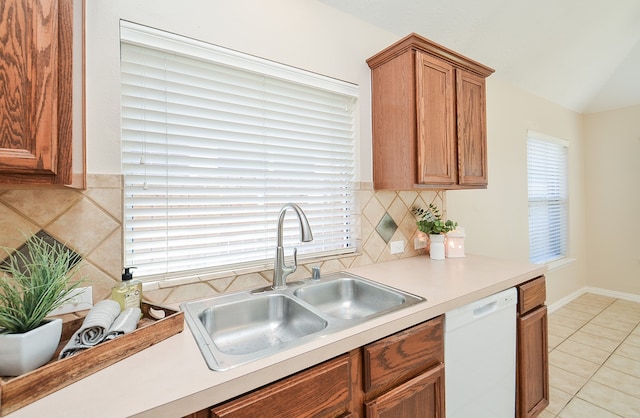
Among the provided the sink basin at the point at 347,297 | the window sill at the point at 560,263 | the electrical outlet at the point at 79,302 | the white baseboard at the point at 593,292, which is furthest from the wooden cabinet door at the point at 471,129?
the white baseboard at the point at 593,292

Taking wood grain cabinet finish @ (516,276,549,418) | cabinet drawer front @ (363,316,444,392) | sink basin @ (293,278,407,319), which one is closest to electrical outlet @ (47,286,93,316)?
sink basin @ (293,278,407,319)

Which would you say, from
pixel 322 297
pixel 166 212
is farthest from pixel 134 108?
pixel 322 297

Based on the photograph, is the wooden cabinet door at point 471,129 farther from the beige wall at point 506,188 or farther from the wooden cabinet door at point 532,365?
the wooden cabinet door at point 532,365

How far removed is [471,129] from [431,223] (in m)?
0.70

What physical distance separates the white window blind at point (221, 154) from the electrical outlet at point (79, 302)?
0.61ft

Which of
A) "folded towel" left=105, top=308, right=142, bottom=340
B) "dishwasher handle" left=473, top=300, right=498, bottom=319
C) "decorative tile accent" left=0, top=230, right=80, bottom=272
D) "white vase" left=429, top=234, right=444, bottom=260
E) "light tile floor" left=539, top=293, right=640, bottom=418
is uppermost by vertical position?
"decorative tile accent" left=0, top=230, right=80, bottom=272

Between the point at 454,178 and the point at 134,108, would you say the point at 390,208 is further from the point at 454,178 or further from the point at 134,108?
the point at 134,108

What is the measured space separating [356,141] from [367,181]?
0.89 ft

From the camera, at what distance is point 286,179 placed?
1579 mm

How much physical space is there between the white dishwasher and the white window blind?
0.78 m

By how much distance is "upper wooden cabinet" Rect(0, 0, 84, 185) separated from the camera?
0.64 metres

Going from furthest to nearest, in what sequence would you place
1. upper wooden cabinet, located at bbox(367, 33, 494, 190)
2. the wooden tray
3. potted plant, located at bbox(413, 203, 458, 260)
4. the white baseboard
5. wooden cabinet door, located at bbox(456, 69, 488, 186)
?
1. the white baseboard
2. potted plant, located at bbox(413, 203, 458, 260)
3. wooden cabinet door, located at bbox(456, 69, 488, 186)
4. upper wooden cabinet, located at bbox(367, 33, 494, 190)
5. the wooden tray

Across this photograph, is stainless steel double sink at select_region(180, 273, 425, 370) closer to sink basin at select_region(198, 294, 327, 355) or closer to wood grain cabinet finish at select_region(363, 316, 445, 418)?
sink basin at select_region(198, 294, 327, 355)

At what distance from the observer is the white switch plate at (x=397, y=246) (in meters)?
1.93
